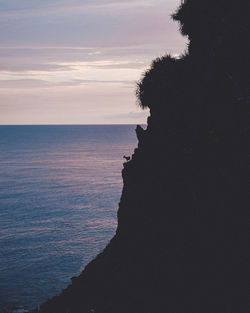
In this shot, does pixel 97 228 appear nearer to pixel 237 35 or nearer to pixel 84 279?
pixel 84 279

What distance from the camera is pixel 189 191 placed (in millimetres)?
17688

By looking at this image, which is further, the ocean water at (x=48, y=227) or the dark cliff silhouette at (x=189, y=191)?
the ocean water at (x=48, y=227)

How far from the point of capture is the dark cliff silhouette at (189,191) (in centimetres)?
1606

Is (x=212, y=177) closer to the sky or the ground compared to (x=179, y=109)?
closer to the ground

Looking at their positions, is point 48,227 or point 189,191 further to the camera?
point 48,227

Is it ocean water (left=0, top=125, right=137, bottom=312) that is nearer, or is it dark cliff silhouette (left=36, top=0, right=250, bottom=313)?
dark cliff silhouette (left=36, top=0, right=250, bottom=313)

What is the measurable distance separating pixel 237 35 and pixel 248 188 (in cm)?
854

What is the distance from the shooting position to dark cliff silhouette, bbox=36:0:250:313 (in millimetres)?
16062

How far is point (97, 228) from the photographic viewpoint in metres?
51.8

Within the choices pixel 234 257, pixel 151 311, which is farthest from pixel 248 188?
pixel 151 311

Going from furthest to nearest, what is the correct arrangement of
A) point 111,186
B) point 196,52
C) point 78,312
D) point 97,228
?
point 111,186, point 97,228, point 196,52, point 78,312

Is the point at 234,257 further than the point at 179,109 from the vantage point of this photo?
No

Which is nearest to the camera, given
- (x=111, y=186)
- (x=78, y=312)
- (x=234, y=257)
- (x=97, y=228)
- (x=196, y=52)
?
(x=234, y=257)

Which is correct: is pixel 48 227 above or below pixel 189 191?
below
